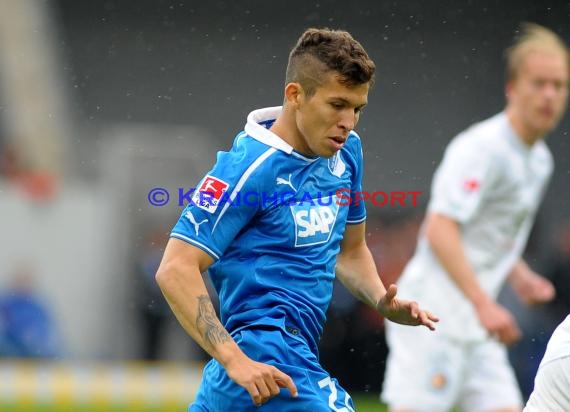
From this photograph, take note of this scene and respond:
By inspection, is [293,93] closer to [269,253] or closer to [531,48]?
[269,253]

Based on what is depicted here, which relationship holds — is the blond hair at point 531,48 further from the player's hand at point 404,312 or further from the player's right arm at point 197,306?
the player's right arm at point 197,306

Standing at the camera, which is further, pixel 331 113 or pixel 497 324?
pixel 497 324

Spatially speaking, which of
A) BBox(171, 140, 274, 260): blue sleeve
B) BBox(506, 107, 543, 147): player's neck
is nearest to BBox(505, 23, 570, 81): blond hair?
BBox(506, 107, 543, 147): player's neck

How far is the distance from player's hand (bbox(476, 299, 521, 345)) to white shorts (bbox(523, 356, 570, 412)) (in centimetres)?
170

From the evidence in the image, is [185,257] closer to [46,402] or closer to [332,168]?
[332,168]

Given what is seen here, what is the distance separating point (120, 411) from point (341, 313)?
2.50 metres

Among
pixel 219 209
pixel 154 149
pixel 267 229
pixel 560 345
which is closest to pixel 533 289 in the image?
pixel 560 345

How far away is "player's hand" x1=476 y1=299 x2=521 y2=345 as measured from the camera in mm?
5855

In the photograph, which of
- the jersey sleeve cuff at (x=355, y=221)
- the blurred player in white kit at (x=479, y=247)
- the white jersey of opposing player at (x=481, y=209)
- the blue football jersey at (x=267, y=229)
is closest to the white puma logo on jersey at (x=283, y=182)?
the blue football jersey at (x=267, y=229)

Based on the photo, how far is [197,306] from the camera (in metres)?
3.84

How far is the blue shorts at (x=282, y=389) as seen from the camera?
397 centimetres

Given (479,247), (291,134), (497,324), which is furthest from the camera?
(479,247)

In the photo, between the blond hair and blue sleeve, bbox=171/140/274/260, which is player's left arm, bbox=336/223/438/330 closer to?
blue sleeve, bbox=171/140/274/260

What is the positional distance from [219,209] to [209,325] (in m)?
0.40
